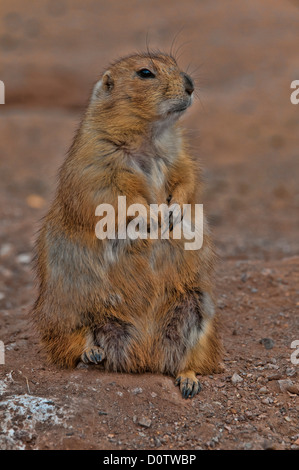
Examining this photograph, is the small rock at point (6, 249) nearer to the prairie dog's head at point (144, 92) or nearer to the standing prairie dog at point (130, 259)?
the standing prairie dog at point (130, 259)

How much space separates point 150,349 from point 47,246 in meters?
1.03

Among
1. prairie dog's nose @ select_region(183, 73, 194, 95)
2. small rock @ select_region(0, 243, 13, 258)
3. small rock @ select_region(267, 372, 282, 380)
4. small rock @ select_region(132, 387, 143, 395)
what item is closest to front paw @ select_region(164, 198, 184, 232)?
prairie dog's nose @ select_region(183, 73, 194, 95)

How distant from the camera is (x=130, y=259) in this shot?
4.43m

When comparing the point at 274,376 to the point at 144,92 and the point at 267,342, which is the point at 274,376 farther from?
the point at 144,92

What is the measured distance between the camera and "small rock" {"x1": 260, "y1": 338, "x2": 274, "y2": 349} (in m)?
5.21

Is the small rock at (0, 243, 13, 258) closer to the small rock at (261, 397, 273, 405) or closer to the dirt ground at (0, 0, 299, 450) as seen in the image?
the dirt ground at (0, 0, 299, 450)

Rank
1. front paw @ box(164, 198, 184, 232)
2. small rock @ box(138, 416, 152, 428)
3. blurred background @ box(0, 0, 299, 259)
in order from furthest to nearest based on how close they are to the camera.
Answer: blurred background @ box(0, 0, 299, 259) < front paw @ box(164, 198, 184, 232) < small rock @ box(138, 416, 152, 428)

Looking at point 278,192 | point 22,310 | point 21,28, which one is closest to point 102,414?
point 22,310

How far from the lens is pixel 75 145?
478 centimetres

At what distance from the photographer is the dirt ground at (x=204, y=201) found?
13.2 feet

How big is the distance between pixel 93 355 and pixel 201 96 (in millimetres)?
8813

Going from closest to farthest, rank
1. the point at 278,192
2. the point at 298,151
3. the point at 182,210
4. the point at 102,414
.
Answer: the point at 102,414 < the point at 182,210 < the point at 278,192 < the point at 298,151

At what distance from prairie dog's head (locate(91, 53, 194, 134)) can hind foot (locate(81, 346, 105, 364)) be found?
1.56 metres
